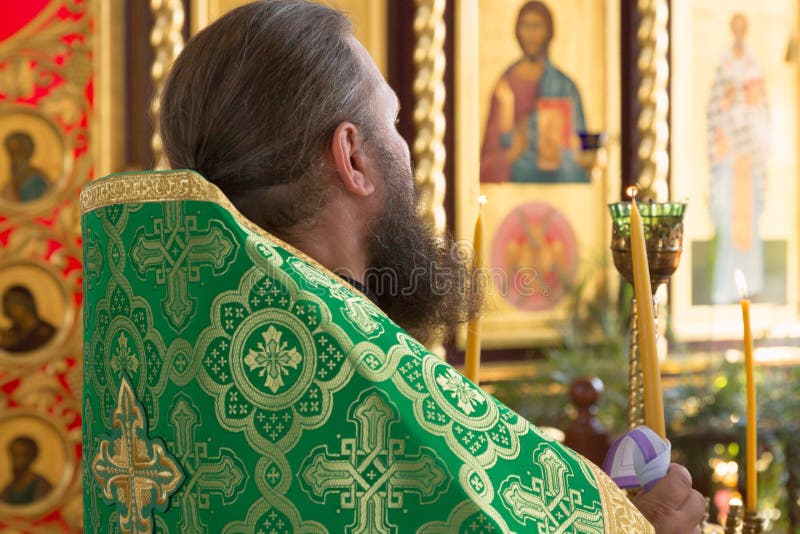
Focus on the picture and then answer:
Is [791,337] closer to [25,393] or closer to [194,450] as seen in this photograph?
[25,393]

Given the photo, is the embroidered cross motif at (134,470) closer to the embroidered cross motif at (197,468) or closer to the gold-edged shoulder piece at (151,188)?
the embroidered cross motif at (197,468)

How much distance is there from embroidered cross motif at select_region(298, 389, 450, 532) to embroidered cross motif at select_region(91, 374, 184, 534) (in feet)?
0.50

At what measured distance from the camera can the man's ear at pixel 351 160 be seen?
1187 millimetres

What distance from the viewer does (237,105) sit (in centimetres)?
116

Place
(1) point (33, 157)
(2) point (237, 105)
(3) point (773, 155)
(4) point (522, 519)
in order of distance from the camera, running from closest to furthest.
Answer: (4) point (522, 519) → (2) point (237, 105) → (1) point (33, 157) → (3) point (773, 155)

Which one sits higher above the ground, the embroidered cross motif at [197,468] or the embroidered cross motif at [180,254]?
the embroidered cross motif at [180,254]

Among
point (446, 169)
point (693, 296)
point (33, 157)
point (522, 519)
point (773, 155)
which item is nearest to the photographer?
point (522, 519)

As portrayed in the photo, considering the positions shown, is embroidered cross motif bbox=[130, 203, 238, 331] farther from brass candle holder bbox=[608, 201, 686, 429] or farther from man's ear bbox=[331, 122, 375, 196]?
brass candle holder bbox=[608, 201, 686, 429]

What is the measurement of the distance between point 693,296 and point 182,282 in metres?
3.61

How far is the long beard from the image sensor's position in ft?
4.13

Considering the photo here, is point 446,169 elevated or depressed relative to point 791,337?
elevated

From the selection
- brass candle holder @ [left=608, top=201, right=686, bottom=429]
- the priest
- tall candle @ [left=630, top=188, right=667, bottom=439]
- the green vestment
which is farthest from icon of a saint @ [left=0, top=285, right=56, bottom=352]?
tall candle @ [left=630, top=188, right=667, bottom=439]

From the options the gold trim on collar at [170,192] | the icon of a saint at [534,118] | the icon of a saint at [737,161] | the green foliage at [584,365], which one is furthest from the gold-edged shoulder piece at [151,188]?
the icon of a saint at [737,161]

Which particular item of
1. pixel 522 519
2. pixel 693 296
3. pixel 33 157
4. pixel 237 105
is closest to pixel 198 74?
pixel 237 105
